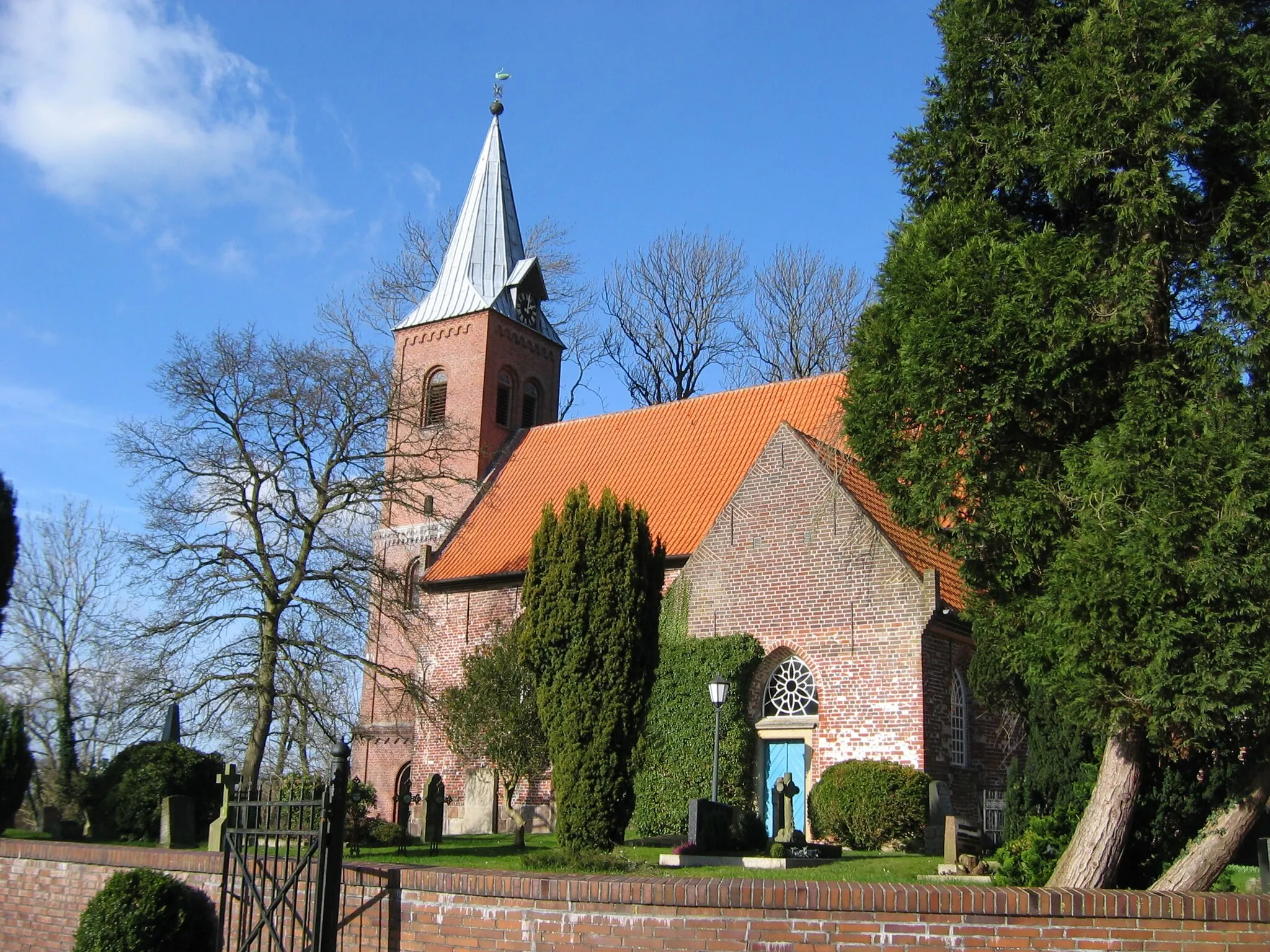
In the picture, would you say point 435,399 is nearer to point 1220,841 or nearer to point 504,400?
point 504,400

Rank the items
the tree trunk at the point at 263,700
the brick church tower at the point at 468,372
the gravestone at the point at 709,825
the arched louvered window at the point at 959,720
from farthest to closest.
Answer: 1. the brick church tower at the point at 468,372
2. the tree trunk at the point at 263,700
3. the arched louvered window at the point at 959,720
4. the gravestone at the point at 709,825

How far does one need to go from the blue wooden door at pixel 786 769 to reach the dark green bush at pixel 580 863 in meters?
6.65

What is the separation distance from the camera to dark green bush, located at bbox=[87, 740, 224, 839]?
55.4ft

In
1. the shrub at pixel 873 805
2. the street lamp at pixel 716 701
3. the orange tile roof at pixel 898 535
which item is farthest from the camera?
the orange tile roof at pixel 898 535

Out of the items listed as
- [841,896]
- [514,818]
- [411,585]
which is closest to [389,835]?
[514,818]

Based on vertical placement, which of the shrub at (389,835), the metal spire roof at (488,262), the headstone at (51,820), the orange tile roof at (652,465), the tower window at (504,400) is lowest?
the headstone at (51,820)

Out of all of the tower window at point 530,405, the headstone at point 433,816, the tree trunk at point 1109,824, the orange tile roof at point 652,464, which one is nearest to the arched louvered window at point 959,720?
the orange tile roof at point 652,464

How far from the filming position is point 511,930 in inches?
296

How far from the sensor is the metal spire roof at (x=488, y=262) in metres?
32.1

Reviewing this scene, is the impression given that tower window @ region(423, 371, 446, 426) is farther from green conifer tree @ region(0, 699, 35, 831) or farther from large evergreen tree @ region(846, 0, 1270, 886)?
large evergreen tree @ region(846, 0, 1270, 886)

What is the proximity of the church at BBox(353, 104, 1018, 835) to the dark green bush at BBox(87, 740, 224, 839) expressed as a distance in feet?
13.0

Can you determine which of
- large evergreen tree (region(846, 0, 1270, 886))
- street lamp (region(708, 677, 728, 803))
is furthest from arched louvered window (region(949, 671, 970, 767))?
large evergreen tree (region(846, 0, 1270, 886))

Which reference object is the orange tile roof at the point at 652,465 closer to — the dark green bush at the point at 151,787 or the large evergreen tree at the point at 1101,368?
the dark green bush at the point at 151,787

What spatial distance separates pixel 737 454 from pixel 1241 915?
18813mm
